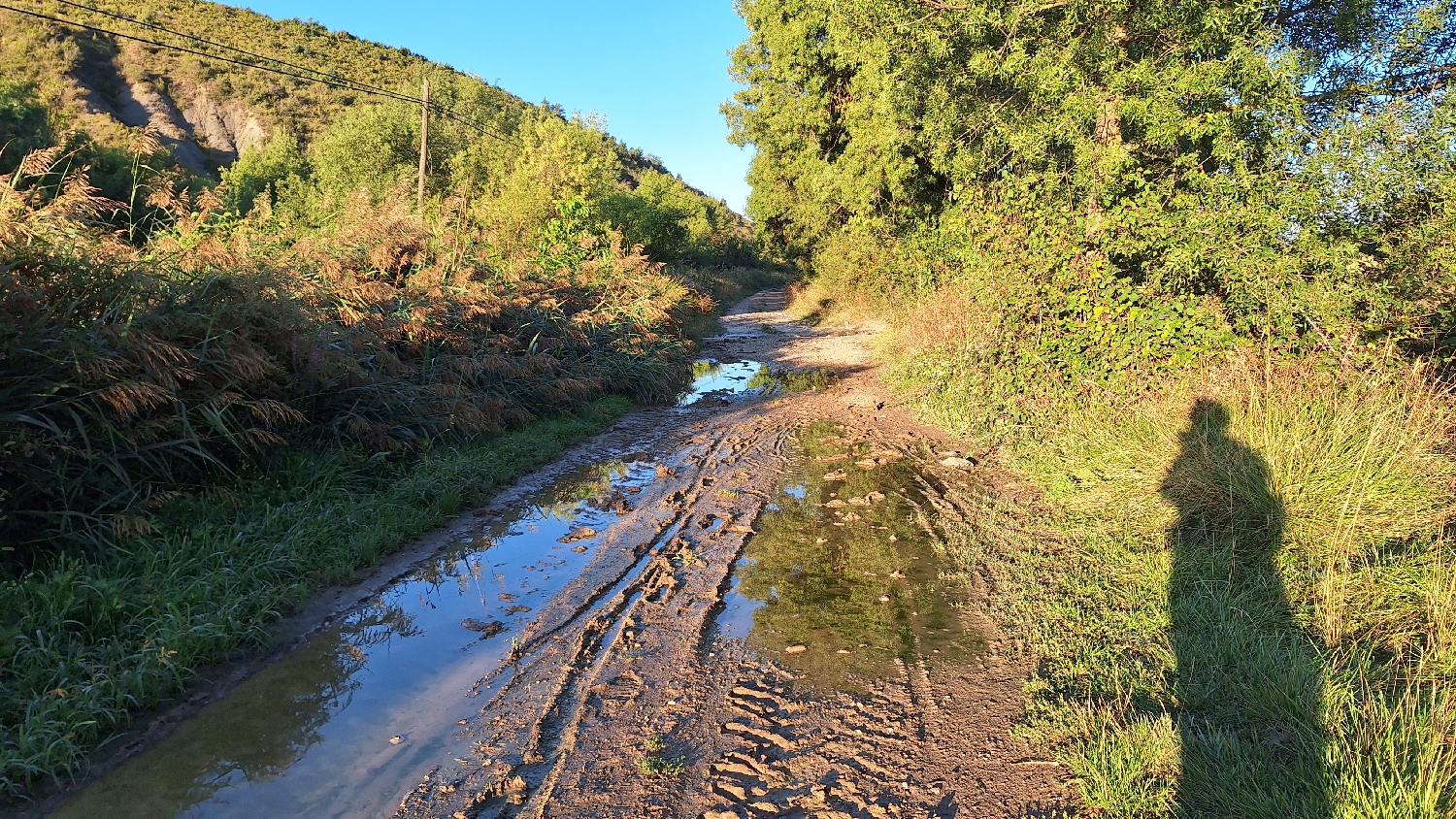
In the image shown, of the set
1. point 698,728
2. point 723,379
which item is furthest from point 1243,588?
point 723,379

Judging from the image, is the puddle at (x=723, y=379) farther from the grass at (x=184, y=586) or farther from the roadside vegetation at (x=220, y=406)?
the grass at (x=184, y=586)

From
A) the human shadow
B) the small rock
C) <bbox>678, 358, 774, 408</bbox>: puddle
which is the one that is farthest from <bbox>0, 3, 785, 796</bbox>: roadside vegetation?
the human shadow

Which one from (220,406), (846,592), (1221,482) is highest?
(220,406)

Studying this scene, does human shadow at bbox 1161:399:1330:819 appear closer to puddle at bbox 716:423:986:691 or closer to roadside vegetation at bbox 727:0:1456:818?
roadside vegetation at bbox 727:0:1456:818

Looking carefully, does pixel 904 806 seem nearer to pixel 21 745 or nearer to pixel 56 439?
pixel 21 745

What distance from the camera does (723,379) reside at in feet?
47.4

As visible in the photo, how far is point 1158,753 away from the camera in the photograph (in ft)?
9.05

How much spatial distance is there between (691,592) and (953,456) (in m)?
4.11

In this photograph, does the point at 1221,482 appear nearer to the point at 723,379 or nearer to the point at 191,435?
the point at 191,435

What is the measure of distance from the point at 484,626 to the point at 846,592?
226 centimetres

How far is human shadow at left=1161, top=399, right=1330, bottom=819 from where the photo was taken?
254 cm

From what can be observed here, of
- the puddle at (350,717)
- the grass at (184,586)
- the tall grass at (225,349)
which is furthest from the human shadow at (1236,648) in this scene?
the tall grass at (225,349)

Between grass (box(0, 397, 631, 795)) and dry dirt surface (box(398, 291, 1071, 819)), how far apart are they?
151cm

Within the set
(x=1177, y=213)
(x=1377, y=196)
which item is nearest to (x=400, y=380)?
(x=1177, y=213)
